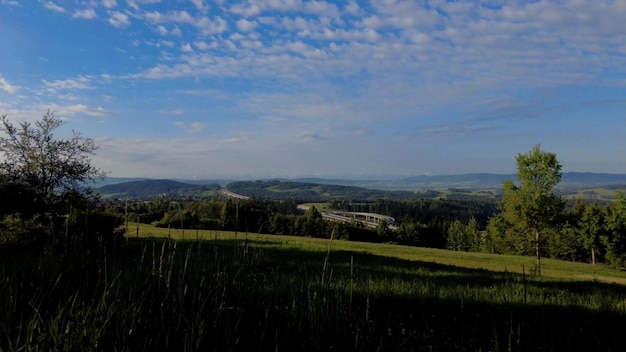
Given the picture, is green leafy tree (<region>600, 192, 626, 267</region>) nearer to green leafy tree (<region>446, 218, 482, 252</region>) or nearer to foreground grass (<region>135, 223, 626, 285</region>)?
foreground grass (<region>135, 223, 626, 285</region>)

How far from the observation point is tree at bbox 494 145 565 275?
93.9 feet

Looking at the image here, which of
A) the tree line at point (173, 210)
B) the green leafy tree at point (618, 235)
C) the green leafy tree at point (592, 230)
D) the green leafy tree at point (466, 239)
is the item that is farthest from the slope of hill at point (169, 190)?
the green leafy tree at point (466, 239)

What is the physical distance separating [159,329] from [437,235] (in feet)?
392

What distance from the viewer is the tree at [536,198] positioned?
93.9 feet

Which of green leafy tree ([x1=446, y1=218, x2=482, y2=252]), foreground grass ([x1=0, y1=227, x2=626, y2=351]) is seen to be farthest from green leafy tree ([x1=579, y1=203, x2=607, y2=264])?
foreground grass ([x1=0, y1=227, x2=626, y2=351])

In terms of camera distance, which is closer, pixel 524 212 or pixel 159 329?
pixel 159 329

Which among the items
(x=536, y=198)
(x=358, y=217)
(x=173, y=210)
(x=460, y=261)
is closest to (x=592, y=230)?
(x=536, y=198)

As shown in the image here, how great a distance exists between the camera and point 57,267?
363cm

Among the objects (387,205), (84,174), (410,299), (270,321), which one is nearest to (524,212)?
(410,299)

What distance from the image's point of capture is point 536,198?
28141 mm

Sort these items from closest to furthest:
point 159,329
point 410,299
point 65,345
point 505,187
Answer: point 65,345
point 159,329
point 410,299
point 505,187

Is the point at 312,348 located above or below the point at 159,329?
below

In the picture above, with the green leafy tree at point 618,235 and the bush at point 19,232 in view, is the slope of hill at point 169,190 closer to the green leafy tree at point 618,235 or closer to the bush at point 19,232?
the bush at point 19,232

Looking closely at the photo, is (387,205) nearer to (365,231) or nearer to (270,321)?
(365,231)
